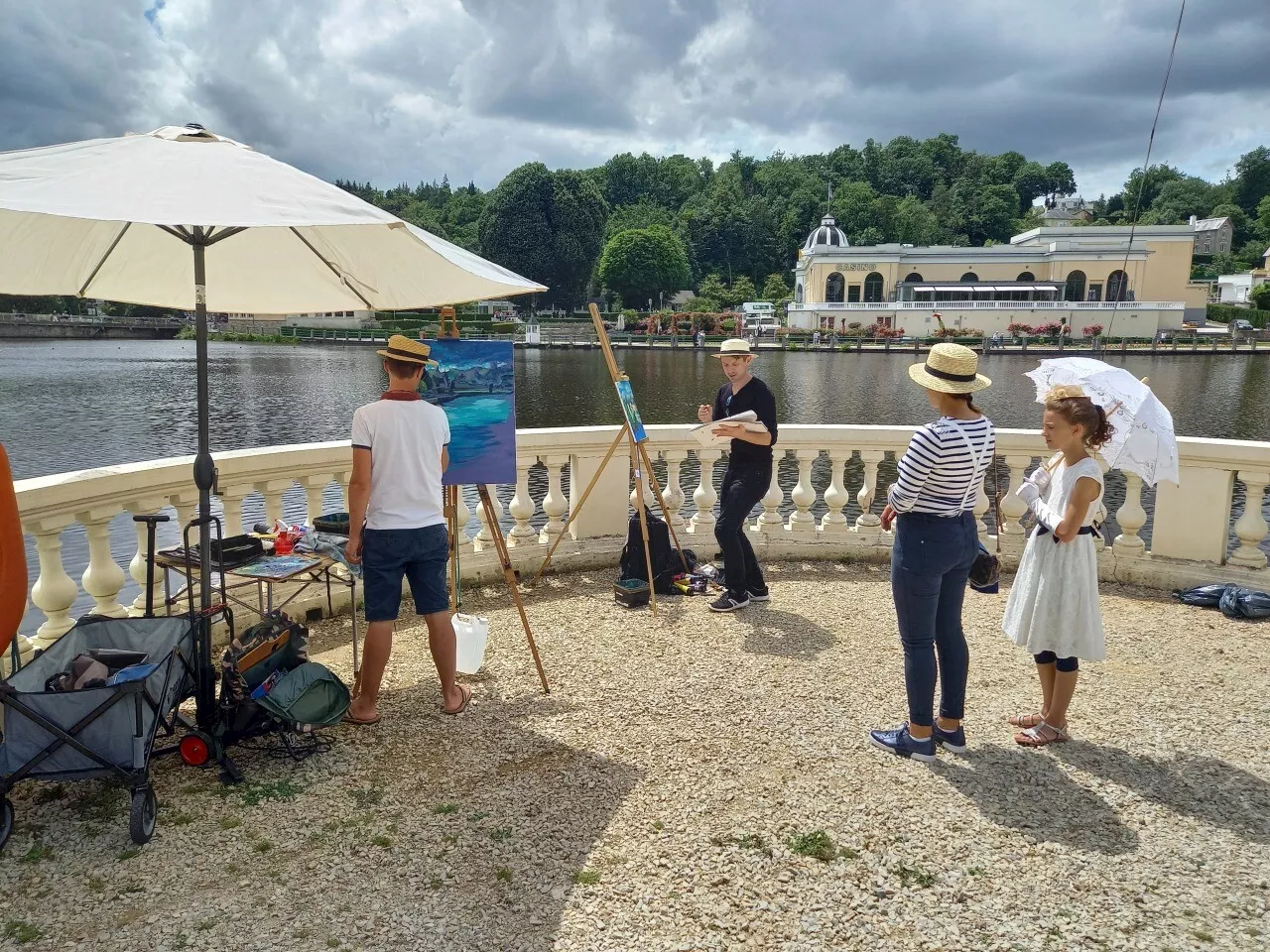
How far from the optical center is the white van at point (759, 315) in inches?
3497

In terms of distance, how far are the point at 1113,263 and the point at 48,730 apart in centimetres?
10001

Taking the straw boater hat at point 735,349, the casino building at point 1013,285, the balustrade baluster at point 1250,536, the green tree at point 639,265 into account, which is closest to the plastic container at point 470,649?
the straw boater hat at point 735,349

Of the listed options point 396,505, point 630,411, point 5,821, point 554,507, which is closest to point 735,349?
point 630,411

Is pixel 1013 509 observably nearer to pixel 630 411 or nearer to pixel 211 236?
pixel 630 411

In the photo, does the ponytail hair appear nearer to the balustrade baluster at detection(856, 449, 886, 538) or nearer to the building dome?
the balustrade baluster at detection(856, 449, 886, 538)

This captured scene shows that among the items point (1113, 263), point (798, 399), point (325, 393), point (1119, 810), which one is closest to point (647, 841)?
point (1119, 810)

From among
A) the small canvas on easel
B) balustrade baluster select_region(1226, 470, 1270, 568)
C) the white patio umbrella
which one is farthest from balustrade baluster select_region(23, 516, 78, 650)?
balustrade baluster select_region(1226, 470, 1270, 568)

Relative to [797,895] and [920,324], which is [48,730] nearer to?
[797,895]

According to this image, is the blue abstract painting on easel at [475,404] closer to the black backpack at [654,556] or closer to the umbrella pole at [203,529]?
the umbrella pole at [203,529]

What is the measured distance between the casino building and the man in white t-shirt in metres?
84.5

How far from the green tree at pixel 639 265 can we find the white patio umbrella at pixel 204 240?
Result: 317 ft

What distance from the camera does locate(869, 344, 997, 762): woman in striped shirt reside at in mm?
3525

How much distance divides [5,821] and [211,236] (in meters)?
2.76

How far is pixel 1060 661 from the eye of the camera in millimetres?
3975
